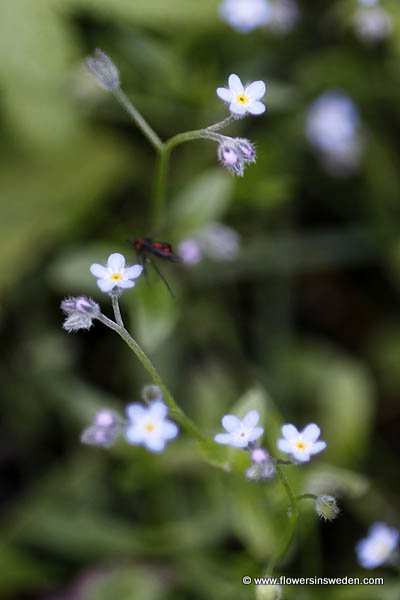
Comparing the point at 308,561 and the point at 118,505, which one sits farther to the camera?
the point at 118,505

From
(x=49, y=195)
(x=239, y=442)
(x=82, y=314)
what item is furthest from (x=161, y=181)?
(x=49, y=195)

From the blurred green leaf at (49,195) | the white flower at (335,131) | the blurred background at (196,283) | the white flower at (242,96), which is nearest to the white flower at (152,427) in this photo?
the blurred background at (196,283)

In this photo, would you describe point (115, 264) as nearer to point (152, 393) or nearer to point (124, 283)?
point (124, 283)

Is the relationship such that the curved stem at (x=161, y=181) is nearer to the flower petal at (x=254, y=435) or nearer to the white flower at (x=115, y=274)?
the white flower at (x=115, y=274)

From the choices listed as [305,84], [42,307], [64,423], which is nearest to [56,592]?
[64,423]

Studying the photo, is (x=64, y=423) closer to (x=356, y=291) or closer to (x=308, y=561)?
(x=308, y=561)

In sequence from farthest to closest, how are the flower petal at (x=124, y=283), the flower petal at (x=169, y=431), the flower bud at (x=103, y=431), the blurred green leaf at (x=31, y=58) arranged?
the blurred green leaf at (x=31, y=58) → the flower bud at (x=103, y=431) → the flower petal at (x=169, y=431) → the flower petal at (x=124, y=283)

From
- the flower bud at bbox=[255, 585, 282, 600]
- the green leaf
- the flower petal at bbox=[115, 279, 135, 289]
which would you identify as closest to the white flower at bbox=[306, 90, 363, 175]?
the green leaf
